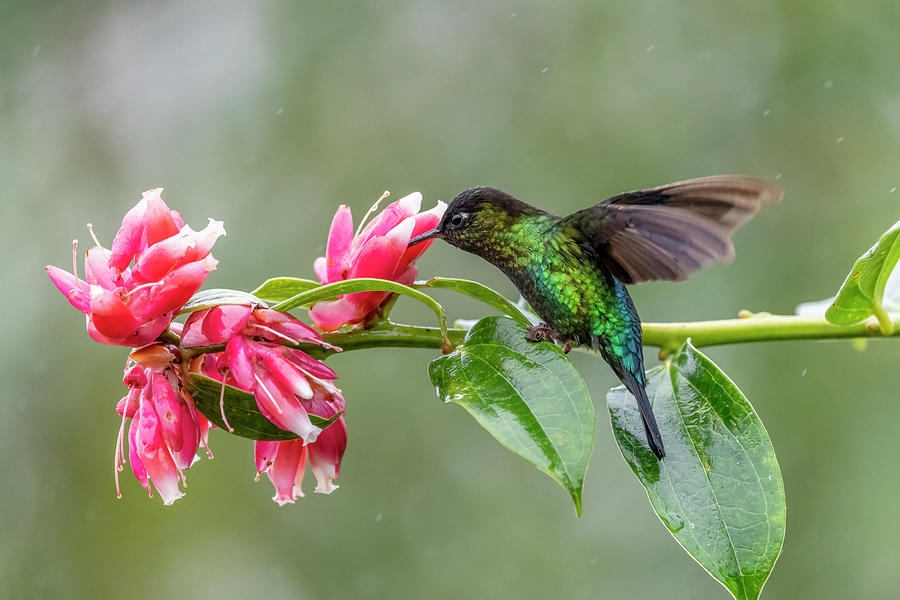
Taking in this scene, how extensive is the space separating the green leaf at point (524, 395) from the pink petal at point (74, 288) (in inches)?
15.5

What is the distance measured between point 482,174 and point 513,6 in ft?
3.81

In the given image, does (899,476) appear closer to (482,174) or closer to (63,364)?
(482,174)

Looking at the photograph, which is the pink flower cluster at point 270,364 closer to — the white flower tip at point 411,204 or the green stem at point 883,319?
the white flower tip at point 411,204

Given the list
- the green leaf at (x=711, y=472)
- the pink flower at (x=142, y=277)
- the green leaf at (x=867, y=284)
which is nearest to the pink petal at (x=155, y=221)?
the pink flower at (x=142, y=277)

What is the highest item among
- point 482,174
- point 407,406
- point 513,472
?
point 482,174

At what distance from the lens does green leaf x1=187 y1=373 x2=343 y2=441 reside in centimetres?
99

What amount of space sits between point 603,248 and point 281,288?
42cm

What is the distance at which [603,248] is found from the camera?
122 cm

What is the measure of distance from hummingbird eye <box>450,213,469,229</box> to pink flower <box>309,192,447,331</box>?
7cm

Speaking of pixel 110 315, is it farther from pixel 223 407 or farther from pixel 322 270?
pixel 322 270

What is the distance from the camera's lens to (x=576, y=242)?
125 centimetres

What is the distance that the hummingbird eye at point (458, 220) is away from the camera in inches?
50.1

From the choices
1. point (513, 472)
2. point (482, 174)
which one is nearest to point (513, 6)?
point (482, 174)

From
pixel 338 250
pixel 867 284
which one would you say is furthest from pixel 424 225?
pixel 867 284
